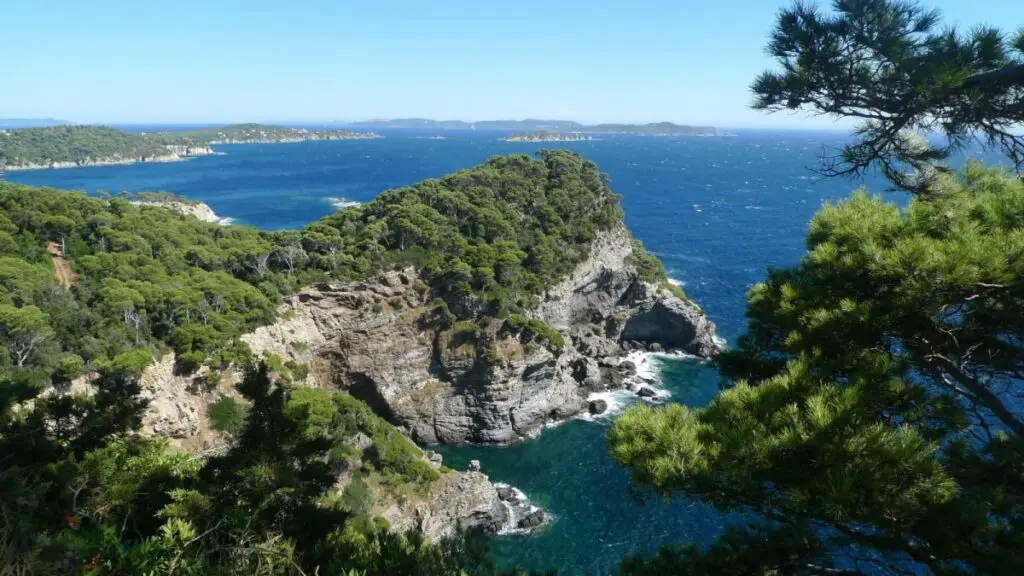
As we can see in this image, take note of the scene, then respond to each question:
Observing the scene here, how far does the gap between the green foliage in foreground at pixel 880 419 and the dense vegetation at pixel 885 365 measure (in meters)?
0.02

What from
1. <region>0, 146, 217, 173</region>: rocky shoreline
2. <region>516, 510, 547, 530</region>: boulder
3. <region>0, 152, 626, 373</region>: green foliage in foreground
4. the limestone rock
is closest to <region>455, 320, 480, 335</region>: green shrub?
<region>0, 152, 626, 373</region>: green foliage in foreground

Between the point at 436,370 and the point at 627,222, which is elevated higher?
the point at 627,222

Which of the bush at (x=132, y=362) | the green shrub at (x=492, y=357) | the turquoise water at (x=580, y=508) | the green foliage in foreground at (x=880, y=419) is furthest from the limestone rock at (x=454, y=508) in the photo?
the green foliage in foreground at (x=880, y=419)

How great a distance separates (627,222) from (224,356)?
60.1 m

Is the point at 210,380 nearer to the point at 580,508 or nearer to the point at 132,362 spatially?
the point at 132,362

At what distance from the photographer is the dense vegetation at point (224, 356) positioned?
770 cm

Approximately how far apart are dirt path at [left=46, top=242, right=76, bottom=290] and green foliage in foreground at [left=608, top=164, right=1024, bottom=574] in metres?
30.1

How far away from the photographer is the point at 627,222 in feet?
248

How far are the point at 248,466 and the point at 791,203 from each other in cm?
9372

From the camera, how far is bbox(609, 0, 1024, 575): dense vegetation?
4.79m

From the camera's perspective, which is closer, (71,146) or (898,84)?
(898,84)

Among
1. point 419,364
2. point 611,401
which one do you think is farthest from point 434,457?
point 611,401

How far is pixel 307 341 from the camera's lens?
28.7 m

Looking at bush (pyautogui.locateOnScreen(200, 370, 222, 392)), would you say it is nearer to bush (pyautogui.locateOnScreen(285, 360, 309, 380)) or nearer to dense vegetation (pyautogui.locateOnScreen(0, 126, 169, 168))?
bush (pyautogui.locateOnScreen(285, 360, 309, 380))
